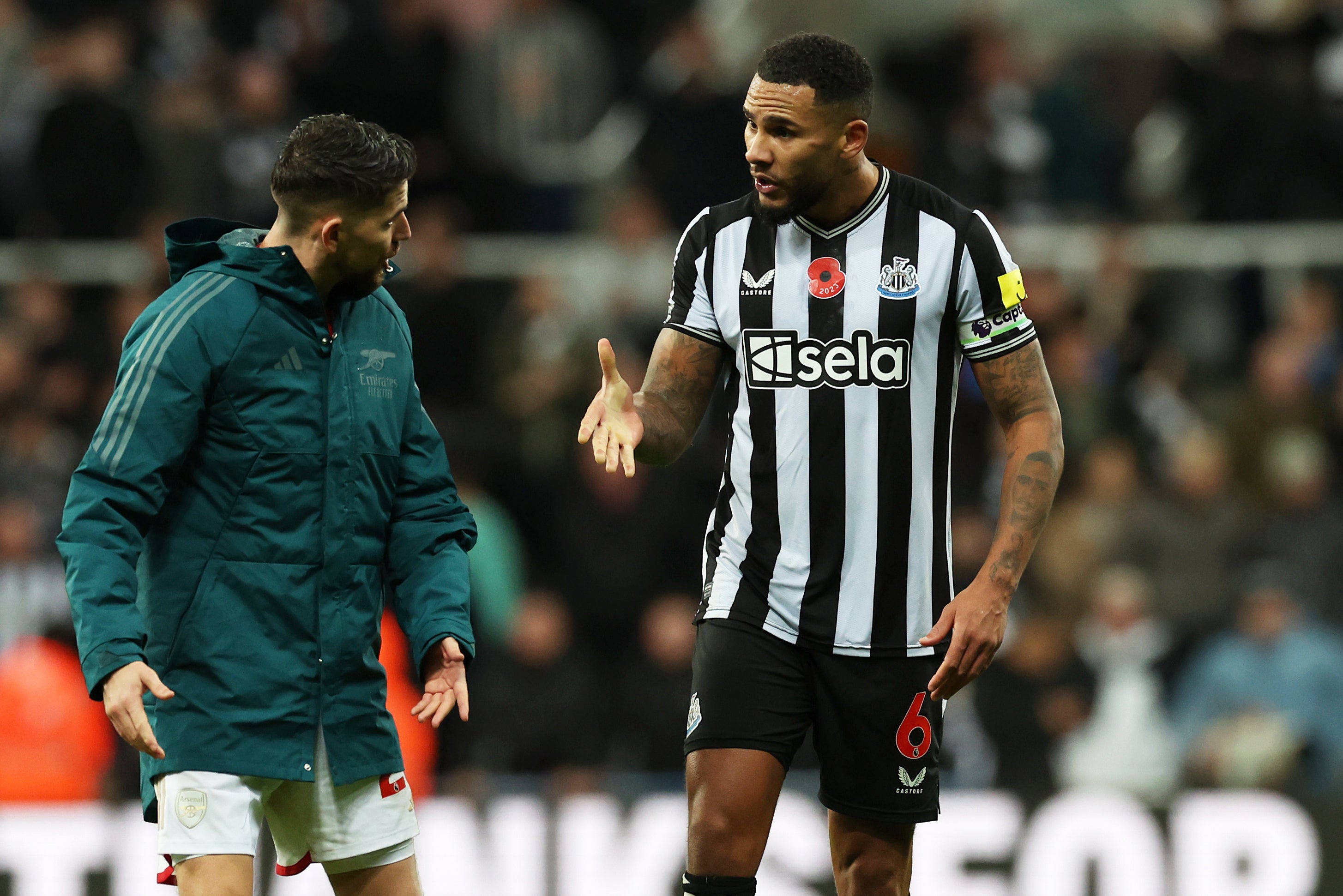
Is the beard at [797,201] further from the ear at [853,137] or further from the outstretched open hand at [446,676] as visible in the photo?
the outstretched open hand at [446,676]

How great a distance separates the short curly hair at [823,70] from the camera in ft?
15.4

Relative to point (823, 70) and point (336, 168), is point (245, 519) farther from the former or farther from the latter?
point (823, 70)

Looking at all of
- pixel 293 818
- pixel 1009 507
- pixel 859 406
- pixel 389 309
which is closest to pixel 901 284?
pixel 859 406

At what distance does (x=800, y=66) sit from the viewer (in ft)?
15.4

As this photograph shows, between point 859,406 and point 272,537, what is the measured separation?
151 centimetres

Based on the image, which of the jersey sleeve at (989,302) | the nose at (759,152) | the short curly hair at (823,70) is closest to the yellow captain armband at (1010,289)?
the jersey sleeve at (989,302)

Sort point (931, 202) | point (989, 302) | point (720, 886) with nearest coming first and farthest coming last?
point (720, 886) < point (989, 302) < point (931, 202)

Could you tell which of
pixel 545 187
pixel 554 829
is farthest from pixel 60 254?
pixel 554 829

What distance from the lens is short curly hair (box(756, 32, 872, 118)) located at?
4.69 meters

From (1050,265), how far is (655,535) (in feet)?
10.1

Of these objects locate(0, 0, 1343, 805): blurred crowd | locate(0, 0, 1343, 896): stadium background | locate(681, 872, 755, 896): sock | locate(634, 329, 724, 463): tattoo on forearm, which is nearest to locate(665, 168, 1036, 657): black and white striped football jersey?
locate(634, 329, 724, 463): tattoo on forearm

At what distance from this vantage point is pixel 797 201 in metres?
4.78

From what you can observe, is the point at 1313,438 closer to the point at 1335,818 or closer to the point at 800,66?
the point at 1335,818

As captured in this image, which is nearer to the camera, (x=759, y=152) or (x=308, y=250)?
(x=308, y=250)
